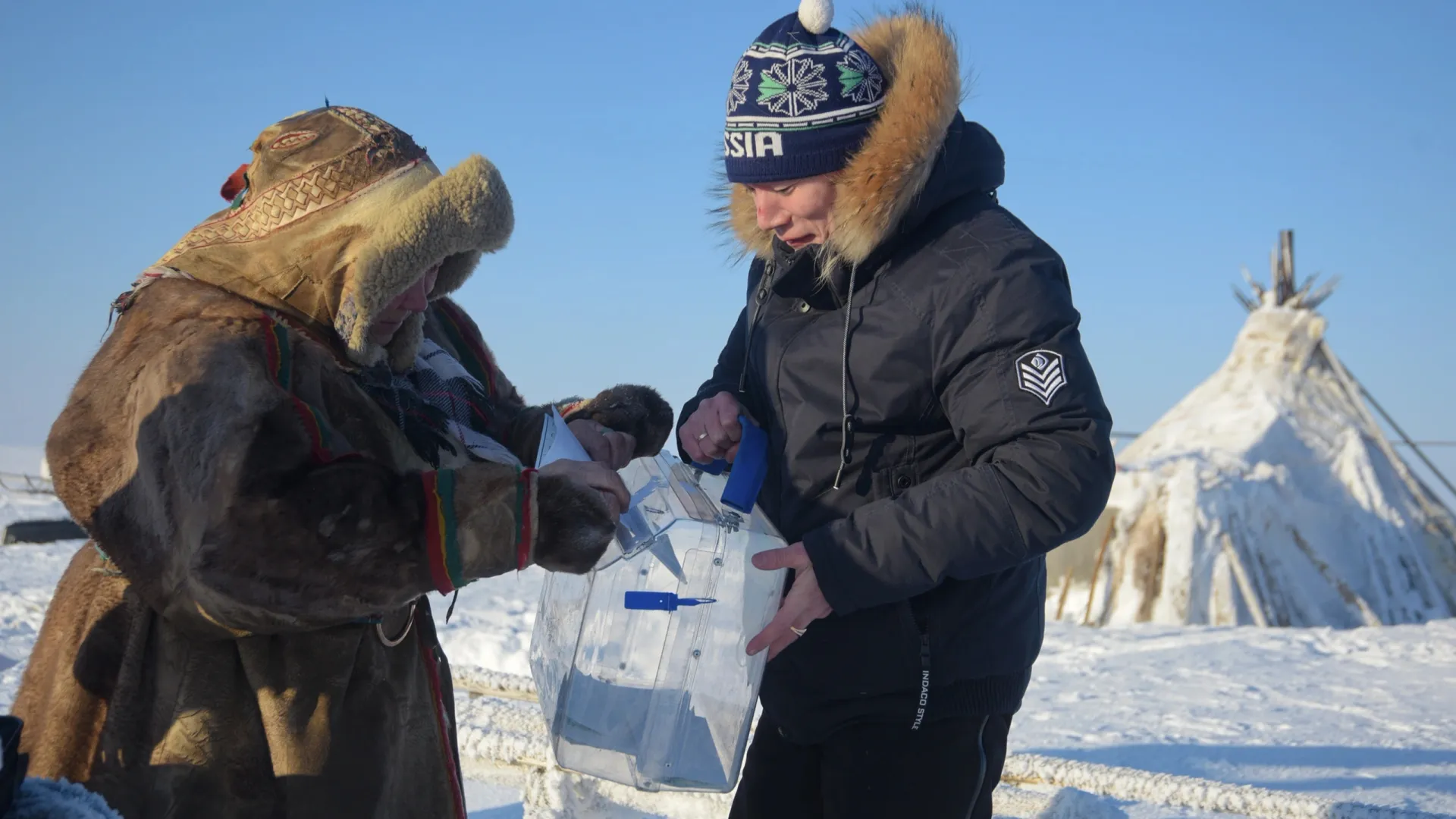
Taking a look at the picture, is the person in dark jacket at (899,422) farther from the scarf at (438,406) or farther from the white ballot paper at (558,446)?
the scarf at (438,406)

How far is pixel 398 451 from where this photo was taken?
1.99 meters

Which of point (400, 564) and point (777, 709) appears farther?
point (777, 709)

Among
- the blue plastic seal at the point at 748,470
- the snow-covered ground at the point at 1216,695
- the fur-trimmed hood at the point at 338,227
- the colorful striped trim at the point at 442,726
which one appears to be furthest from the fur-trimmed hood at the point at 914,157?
the snow-covered ground at the point at 1216,695

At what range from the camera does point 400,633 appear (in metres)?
2.02

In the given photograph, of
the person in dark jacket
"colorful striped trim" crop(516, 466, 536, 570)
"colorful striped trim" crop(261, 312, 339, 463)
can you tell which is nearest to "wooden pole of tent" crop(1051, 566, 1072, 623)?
the person in dark jacket

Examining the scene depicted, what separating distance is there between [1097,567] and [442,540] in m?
11.0

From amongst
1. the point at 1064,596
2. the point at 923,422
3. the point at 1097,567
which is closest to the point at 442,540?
the point at 923,422

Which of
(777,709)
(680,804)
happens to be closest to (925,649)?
(777,709)

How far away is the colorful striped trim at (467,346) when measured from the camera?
8.71ft

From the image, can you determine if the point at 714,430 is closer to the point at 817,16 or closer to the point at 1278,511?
the point at 817,16

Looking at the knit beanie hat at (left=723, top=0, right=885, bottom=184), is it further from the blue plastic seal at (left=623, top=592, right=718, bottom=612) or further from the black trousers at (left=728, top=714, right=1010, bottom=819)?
the black trousers at (left=728, top=714, right=1010, bottom=819)

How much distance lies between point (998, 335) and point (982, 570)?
0.39 metres

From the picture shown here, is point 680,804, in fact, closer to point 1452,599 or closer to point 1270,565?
point 1270,565

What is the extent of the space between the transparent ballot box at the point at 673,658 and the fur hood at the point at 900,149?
0.62 meters
